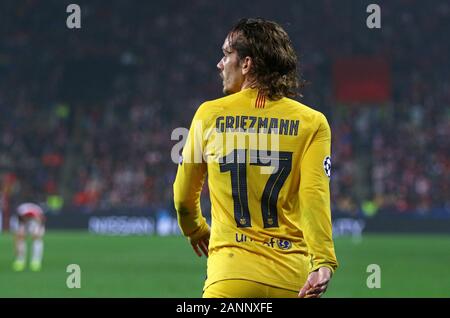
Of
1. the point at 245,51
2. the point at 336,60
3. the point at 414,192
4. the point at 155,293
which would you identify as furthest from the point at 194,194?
the point at 336,60

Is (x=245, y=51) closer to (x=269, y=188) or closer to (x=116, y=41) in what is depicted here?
(x=269, y=188)

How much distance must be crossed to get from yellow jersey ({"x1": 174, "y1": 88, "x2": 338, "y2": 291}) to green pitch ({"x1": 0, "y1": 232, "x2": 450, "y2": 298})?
916 cm

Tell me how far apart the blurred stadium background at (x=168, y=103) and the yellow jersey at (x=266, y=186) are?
26185 mm

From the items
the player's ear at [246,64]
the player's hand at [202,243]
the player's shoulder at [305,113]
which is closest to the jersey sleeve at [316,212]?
the player's shoulder at [305,113]

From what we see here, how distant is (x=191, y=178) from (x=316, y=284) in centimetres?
71

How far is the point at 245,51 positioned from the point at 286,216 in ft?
2.33

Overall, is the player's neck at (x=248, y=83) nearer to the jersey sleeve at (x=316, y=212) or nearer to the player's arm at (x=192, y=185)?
the player's arm at (x=192, y=185)

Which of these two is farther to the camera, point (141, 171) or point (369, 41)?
point (369, 41)

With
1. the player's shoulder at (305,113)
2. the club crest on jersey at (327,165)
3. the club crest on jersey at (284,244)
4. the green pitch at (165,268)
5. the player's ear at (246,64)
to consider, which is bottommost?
the green pitch at (165,268)

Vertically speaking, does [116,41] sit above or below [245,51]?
above

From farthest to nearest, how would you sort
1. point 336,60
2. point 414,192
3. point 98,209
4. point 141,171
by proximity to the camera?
point 336,60
point 141,171
point 414,192
point 98,209

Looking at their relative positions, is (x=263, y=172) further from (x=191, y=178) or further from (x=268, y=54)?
(x=268, y=54)

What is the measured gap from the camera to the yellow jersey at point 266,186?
3.81 meters

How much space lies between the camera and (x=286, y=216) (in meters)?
3.88
